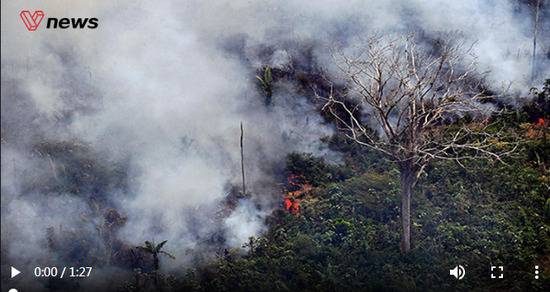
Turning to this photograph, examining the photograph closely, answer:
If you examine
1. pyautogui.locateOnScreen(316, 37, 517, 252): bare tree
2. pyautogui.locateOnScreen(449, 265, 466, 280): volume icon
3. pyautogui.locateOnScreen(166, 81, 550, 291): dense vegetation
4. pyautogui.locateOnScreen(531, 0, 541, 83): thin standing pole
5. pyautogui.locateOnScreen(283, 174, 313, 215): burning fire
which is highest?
pyautogui.locateOnScreen(531, 0, 541, 83): thin standing pole

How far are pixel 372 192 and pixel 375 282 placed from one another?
389 cm

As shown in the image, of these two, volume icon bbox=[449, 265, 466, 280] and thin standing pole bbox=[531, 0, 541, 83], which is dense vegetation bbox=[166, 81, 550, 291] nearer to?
volume icon bbox=[449, 265, 466, 280]

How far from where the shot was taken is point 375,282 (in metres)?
16.7

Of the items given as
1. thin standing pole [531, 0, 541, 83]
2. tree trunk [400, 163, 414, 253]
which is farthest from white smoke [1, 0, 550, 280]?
tree trunk [400, 163, 414, 253]

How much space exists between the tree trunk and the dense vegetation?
0.89ft

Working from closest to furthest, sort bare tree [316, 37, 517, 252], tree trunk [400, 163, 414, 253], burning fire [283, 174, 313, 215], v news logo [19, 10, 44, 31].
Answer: tree trunk [400, 163, 414, 253] < bare tree [316, 37, 517, 252] < burning fire [283, 174, 313, 215] < v news logo [19, 10, 44, 31]

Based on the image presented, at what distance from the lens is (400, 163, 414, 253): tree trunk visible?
57.3ft

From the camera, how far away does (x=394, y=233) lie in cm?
1850

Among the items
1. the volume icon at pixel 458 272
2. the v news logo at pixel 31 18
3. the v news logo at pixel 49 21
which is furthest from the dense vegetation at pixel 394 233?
the v news logo at pixel 31 18

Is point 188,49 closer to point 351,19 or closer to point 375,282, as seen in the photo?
point 351,19

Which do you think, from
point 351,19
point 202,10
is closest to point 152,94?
point 202,10

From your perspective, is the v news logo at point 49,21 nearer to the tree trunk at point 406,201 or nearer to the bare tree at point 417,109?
the bare tree at point 417,109

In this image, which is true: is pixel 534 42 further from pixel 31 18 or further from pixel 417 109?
pixel 31 18

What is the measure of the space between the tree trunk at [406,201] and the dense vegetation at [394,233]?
27 cm
